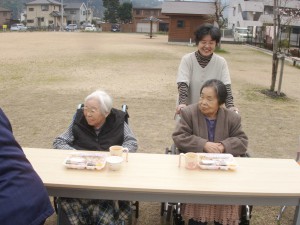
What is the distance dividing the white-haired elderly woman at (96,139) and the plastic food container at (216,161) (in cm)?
67

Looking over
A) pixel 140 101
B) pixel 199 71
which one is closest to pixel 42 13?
pixel 140 101

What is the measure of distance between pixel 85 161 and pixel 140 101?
17.6 feet

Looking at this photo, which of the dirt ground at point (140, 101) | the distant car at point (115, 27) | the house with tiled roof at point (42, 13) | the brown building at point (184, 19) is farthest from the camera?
the house with tiled roof at point (42, 13)

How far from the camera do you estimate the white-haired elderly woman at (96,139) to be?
250cm

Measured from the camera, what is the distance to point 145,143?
16.9 ft

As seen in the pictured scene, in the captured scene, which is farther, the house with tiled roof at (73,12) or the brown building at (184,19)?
the house with tiled roof at (73,12)

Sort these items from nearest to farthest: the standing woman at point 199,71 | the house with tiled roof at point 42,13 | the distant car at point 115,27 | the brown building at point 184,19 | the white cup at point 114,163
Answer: the white cup at point 114,163
the standing woman at point 199,71
the brown building at point 184,19
the distant car at point 115,27
the house with tiled roof at point 42,13

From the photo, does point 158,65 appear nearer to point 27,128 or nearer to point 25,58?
point 25,58

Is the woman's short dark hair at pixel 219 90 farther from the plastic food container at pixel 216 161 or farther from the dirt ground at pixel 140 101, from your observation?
the dirt ground at pixel 140 101

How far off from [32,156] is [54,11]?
217 feet

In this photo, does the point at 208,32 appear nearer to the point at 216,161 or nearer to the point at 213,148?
the point at 213,148

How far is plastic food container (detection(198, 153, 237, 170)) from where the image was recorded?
2.34 metres

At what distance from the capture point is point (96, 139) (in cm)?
285

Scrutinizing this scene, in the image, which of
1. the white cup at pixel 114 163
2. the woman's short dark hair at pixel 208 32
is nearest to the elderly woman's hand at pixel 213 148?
the white cup at pixel 114 163
